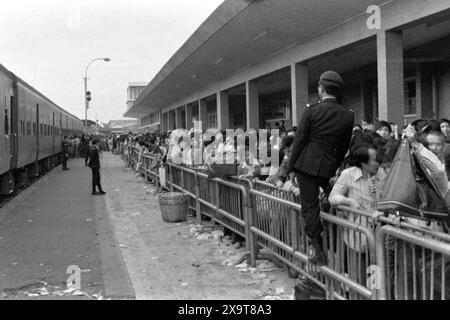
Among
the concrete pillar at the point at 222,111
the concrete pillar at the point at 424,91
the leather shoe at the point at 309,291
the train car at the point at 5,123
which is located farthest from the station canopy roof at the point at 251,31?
the leather shoe at the point at 309,291

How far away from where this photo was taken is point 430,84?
55.3ft

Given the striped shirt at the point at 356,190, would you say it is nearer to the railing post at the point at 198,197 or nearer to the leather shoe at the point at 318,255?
the leather shoe at the point at 318,255

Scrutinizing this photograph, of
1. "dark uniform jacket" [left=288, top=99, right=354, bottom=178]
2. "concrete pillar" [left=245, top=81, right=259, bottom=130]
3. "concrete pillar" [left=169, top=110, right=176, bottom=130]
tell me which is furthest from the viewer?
"concrete pillar" [left=169, top=110, right=176, bottom=130]

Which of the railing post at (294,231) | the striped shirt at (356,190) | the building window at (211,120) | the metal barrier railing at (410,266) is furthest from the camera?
the building window at (211,120)

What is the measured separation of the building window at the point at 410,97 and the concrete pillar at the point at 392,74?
6.58 meters

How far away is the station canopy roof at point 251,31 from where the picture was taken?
1164cm

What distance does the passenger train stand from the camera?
1338cm

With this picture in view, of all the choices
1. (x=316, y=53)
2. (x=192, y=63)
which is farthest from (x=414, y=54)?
(x=192, y=63)

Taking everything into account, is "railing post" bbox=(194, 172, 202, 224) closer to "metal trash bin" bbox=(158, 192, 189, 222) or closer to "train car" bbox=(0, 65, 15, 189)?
"metal trash bin" bbox=(158, 192, 189, 222)

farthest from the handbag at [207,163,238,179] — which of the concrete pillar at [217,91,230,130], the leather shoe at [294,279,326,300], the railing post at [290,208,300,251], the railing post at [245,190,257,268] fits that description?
the concrete pillar at [217,91,230,130]

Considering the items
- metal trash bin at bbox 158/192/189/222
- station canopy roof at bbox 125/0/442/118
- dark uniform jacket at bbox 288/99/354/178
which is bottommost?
metal trash bin at bbox 158/192/189/222

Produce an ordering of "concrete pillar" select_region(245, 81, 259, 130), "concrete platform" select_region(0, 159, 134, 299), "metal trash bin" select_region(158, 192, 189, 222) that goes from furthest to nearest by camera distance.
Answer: "concrete pillar" select_region(245, 81, 259, 130), "metal trash bin" select_region(158, 192, 189, 222), "concrete platform" select_region(0, 159, 134, 299)

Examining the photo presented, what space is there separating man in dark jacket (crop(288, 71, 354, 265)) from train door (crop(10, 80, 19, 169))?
11.6 m

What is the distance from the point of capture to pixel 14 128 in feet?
49.2
